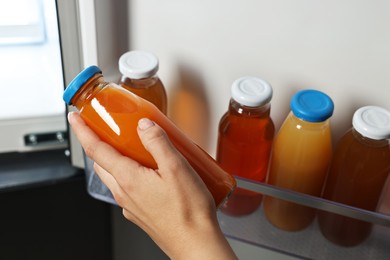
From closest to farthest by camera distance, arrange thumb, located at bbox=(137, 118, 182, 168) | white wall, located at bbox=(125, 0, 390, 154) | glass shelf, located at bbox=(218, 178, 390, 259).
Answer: thumb, located at bbox=(137, 118, 182, 168)
white wall, located at bbox=(125, 0, 390, 154)
glass shelf, located at bbox=(218, 178, 390, 259)

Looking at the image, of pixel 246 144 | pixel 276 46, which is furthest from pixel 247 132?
pixel 276 46

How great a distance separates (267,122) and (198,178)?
0.21 meters

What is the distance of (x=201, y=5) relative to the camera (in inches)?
27.2

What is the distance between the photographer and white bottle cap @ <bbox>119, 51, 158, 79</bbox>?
72 cm

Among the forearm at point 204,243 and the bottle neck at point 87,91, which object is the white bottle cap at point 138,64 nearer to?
the bottle neck at point 87,91

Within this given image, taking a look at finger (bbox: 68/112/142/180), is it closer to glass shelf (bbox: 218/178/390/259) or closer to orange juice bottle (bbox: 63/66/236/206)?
orange juice bottle (bbox: 63/66/236/206)

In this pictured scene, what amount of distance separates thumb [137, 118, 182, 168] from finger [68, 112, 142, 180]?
0.03 metres

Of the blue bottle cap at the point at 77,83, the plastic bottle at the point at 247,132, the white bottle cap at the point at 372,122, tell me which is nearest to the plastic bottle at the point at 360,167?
the white bottle cap at the point at 372,122

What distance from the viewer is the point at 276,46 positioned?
693 millimetres

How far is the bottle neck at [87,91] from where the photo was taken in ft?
1.93

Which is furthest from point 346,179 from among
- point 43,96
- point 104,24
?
point 43,96

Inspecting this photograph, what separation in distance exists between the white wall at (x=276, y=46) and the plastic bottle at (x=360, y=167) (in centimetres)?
4

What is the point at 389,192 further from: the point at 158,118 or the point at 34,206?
A: the point at 34,206

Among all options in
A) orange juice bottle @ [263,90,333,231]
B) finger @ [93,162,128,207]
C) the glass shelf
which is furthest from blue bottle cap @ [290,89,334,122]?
finger @ [93,162,128,207]
